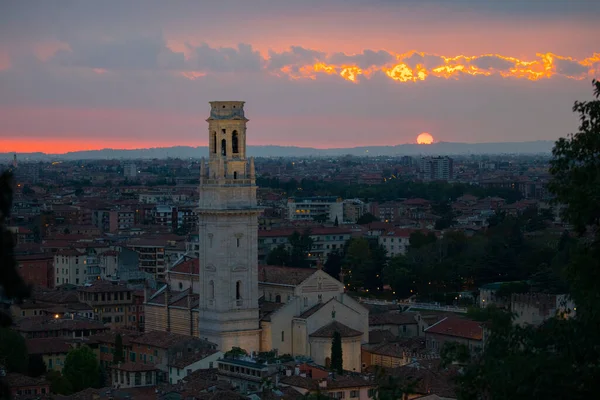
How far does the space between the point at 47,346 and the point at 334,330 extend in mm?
8600

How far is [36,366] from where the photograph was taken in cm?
3781

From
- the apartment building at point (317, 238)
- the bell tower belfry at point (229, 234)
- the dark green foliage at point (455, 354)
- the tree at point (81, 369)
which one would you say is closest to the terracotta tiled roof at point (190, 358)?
the bell tower belfry at point (229, 234)

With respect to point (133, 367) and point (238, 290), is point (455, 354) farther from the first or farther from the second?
point (238, 290)

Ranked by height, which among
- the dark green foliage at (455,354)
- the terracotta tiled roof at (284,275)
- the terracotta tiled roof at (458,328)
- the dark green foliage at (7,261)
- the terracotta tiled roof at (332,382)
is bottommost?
the terracotta tiled roof at (458,328)

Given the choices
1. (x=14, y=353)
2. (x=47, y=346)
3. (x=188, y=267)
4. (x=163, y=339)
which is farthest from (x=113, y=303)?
(x=14, y=353)

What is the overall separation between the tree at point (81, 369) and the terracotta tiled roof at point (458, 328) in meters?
10.1

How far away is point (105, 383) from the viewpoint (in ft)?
122

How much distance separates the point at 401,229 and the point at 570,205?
66.7 m

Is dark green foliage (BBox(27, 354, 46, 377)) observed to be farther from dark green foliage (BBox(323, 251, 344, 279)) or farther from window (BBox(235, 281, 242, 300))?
dark green foliage (BBox(323, 251, 344, 279))

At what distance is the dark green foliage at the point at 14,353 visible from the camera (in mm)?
34312

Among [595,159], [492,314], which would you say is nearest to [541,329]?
[492,314]

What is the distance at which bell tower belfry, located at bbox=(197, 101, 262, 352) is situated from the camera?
37500mm

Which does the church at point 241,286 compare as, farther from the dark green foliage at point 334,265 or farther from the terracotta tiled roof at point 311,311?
the dark green foliage at point 334,265

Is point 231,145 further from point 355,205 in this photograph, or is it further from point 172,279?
point 355,205
